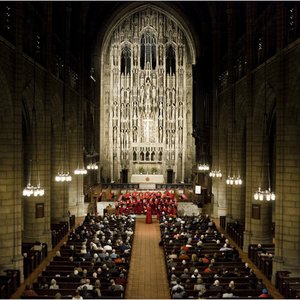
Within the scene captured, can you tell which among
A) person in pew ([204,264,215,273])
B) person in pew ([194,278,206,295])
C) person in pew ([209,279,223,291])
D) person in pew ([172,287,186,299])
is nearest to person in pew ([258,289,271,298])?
person in pew ([209,279,223,291])

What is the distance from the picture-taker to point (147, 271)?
21938 millimetres

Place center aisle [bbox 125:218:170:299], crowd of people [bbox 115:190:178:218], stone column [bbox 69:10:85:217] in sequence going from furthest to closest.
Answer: crowd of people [bbox 115:190:178:218] → stone column [bbox 69:10:85:217] → center aisle [bbox 125:218:170:299]

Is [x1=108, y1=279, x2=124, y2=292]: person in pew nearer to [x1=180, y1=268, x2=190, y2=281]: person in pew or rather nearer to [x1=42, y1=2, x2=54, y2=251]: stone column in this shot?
[x1=180, y1=268, x2=190, y2=281]: person in pew

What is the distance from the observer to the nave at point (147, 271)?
60.4 feet

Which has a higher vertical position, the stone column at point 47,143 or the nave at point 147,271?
the stone column at point 47,143

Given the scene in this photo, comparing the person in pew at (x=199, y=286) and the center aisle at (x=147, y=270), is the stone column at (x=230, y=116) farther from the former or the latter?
the person in pew at (x=199, y=286)

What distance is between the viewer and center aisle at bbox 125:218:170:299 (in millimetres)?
18516

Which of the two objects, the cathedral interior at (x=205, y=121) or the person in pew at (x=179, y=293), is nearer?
the person in pew at (x=179, y=293)

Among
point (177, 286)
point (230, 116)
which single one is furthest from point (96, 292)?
point (230, 116)

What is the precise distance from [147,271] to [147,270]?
0.62 ft

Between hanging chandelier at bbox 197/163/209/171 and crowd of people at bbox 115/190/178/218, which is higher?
hanging chandelier at bbox 197/163/209/171

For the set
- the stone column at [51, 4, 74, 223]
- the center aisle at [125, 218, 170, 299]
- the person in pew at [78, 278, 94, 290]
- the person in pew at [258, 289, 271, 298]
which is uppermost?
the stone column at [51, 4, 74, 223]

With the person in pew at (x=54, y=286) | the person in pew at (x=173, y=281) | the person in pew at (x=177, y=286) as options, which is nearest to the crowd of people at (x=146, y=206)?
the person in pew at (x=173, y=281)

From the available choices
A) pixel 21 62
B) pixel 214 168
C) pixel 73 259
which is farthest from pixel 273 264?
pixel 214 168
